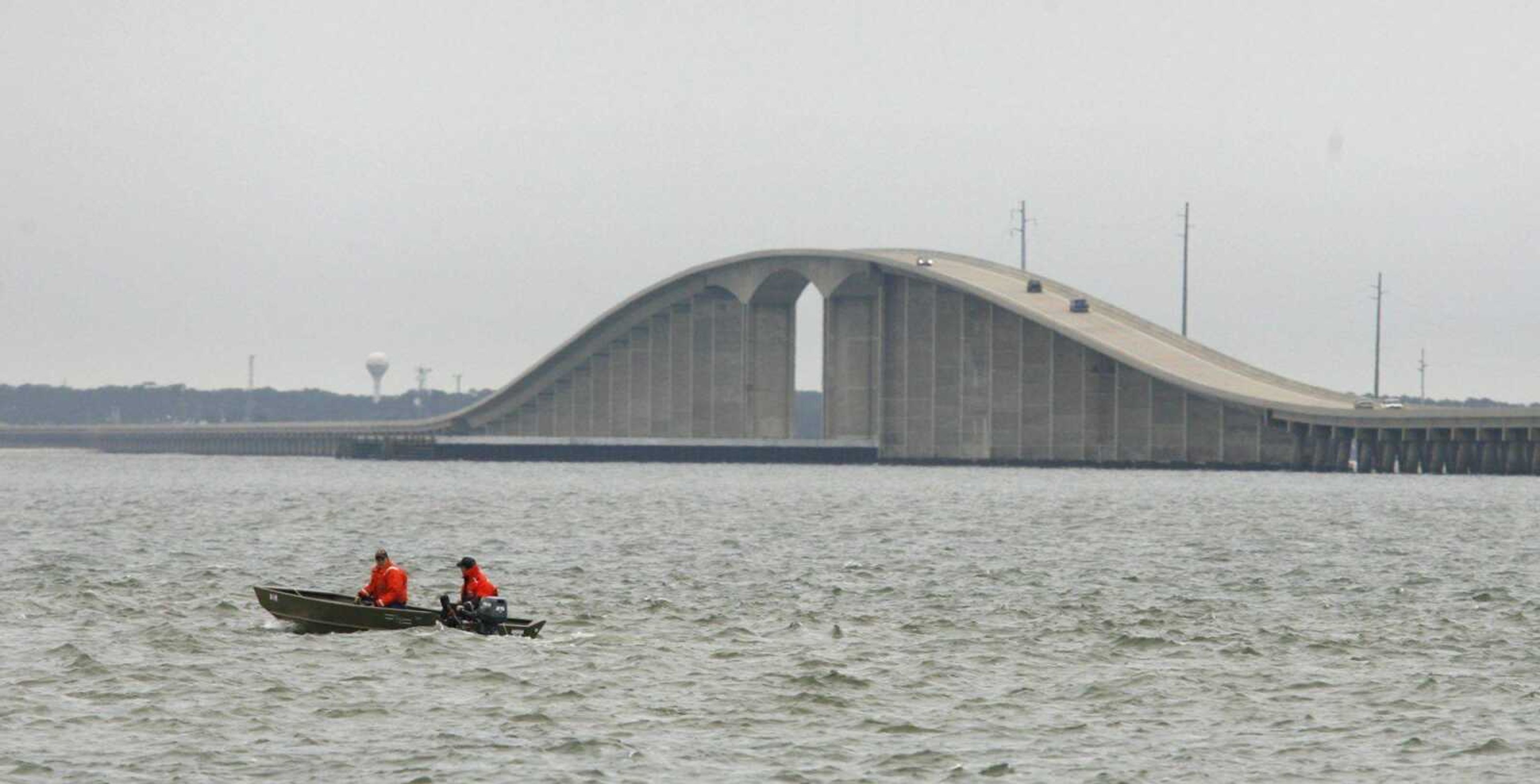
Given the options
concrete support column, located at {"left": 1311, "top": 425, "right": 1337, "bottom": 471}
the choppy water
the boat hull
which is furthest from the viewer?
concrete support column, located at {"left": 1311, "top": 425, "right": 1337, "bottom": 471}

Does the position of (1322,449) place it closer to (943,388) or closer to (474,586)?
(943,388)

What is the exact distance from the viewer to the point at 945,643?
38906 mm

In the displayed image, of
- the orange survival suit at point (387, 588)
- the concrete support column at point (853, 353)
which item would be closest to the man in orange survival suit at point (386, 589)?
the orange survival suit at point (387, 588)

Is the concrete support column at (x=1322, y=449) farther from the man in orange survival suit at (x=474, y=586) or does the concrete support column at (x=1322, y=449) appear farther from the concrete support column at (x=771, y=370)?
the man in orange survival suit at (x=474, y=586)

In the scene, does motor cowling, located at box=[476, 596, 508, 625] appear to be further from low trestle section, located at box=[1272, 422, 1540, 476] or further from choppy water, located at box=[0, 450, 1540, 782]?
low trestle section, located at box=[1272, 422, 1540, 476]

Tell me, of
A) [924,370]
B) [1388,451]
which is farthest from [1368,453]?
[924,370]

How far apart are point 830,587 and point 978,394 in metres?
102

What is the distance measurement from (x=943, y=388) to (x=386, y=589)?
117 meters

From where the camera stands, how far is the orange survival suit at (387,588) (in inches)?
1499

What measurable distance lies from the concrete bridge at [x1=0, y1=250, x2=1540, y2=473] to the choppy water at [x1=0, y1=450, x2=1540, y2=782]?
5473 cm

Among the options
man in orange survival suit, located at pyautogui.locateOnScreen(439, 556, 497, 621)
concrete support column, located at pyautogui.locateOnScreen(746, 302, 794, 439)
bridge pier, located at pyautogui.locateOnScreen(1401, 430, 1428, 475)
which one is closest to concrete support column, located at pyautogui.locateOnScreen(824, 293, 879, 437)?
concrete support column, located at pyautogui.locateOnScreen(746, 302, 794, 439)

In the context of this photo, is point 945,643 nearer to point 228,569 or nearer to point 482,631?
point 482,631

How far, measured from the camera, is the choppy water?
27078mm

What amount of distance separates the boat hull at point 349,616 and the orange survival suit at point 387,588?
0.23 meters
